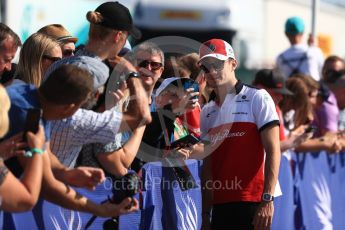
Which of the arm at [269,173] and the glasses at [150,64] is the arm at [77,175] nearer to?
the arm at [269,173]

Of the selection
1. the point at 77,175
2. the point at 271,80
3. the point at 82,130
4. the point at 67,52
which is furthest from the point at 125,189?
the point at 271,80

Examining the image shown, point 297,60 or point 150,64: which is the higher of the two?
point 150,64

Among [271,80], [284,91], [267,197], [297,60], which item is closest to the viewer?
[267,197]

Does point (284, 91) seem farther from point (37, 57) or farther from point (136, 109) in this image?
point (136, 109)

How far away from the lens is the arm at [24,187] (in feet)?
14.2

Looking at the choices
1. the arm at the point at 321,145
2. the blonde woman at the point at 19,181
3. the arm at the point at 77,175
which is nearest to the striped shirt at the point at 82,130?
the arm at the point at 77,175

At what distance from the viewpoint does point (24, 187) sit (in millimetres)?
4410

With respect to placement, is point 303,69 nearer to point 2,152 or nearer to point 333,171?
point 333,171

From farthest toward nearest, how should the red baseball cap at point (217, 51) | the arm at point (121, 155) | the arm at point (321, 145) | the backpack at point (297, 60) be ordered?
the backpack at point (297, 60), the arm at point (321, 145), the red baseball cap at point (217, 51), the arm at point (121, 155)

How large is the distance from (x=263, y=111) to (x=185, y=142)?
633 millimetres

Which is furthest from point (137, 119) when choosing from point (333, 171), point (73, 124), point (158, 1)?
point (158, 1)

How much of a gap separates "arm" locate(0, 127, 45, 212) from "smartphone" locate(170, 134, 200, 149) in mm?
2363

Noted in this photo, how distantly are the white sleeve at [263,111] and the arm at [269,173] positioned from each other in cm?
5

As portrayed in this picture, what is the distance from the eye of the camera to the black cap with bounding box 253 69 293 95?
29.1 feet
